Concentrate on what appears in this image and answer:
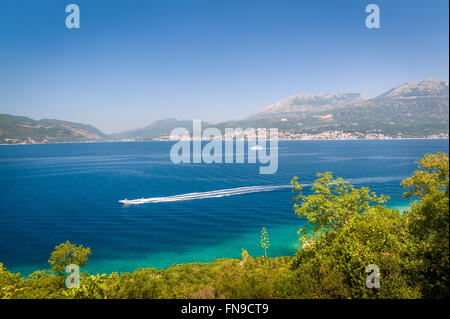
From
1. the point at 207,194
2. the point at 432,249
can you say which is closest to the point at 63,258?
the point at 432,249

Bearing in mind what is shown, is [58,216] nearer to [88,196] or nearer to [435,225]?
[88,196]

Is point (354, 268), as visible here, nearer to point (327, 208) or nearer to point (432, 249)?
point (432, 249)

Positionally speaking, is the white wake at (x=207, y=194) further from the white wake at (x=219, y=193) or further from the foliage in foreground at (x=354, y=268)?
the foliage in foreground at (x=354, y=268)

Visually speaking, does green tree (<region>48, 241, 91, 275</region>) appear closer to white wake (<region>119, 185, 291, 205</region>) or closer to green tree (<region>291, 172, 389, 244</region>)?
green tree (<region>291, 172, 389, 244</region>)

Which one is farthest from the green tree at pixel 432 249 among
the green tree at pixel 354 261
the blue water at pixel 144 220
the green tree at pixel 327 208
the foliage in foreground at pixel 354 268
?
the blue water at pixel 144 220

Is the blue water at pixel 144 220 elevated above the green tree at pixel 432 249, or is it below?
below

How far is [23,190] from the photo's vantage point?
68.4 meters

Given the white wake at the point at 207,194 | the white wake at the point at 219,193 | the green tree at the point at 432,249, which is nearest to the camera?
the green tree at the point at 432,249

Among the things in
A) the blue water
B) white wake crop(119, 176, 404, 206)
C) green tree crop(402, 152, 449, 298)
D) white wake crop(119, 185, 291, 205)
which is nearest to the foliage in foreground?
green tree crop(402, 152, 449, 298)

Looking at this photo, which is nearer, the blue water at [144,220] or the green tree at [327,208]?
the green tree at [327,208]

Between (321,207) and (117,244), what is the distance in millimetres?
32398

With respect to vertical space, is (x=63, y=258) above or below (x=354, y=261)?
below


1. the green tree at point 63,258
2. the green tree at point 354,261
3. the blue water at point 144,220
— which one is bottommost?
the blue water at point 144,220
